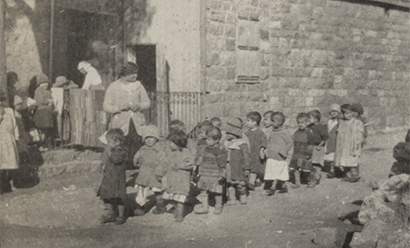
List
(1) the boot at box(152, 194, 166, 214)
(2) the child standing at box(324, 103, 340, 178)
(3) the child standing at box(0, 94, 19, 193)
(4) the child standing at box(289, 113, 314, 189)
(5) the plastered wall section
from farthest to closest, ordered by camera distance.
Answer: (5) the plastered wall section < (2) the child standing at box(324, 103, 340, 178) < (4) the child standing at box(289, 113, 314, 189) < (3) the child standing at box(0, 94, 19, 193) < (1) the boot at box(152, 194, 166, 214)

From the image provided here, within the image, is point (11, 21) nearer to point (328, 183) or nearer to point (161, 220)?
point (161, 220)

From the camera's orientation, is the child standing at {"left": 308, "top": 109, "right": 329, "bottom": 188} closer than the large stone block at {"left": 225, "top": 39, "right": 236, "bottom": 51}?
Yes

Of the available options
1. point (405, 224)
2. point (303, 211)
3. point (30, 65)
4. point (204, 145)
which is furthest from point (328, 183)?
point (30, 65)

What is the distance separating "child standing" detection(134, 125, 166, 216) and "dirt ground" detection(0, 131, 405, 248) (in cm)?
22

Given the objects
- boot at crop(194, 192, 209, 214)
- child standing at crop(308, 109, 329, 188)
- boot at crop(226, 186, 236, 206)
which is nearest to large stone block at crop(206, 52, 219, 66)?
child standing at crop(308, 109, 329, 188)

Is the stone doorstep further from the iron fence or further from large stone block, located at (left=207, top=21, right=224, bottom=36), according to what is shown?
large stone block, located at (left=207, top=21, right=224, bottom=36)

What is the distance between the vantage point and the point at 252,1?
11.0 metres

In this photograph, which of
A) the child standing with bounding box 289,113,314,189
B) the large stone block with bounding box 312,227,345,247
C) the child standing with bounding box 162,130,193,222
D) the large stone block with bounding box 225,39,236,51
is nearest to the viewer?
the large stone block with bounding box 312,227,345,247

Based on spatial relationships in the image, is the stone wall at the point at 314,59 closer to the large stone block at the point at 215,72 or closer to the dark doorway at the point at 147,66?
the large stone block at the point at 215,72

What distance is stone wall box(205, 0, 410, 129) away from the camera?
10.6m

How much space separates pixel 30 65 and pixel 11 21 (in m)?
1.08

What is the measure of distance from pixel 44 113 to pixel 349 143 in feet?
19.0

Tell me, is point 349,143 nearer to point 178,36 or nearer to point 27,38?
point 178,36

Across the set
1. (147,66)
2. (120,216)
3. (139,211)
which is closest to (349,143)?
(139,211)
